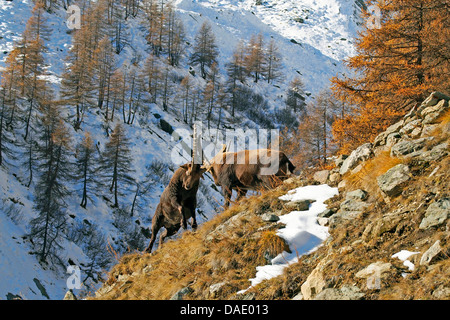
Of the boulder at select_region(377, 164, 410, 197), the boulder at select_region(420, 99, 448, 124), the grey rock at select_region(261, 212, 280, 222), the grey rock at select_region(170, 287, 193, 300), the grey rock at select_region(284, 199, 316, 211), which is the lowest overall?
the grey rock at select_region(170, 287, 193, 300)

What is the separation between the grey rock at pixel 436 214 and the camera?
5031mm

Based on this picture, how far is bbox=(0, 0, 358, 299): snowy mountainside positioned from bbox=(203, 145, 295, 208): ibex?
1843mm

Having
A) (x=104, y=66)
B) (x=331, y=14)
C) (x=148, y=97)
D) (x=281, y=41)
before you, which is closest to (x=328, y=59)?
(x=281, y=41)

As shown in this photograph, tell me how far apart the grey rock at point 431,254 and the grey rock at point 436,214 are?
19.8 inches

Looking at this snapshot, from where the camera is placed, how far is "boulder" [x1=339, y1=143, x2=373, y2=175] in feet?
27.5

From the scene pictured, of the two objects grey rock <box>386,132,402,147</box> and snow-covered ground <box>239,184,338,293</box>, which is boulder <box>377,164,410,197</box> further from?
grey rock <box>386,132,402,147</box>

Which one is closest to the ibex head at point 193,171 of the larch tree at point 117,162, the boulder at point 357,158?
the boulder at point 357,158

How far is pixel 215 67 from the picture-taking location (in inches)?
3265

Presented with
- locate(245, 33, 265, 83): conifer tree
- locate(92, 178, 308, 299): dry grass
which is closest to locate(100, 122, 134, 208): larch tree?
locate(92, 178, 308, 299): dry grass

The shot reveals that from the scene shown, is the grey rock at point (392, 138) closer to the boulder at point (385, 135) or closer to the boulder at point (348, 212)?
the boulder at point (385, 135)

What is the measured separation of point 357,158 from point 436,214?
343 cm

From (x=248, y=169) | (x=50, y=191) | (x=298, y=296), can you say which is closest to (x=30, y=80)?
(x=50, y=191)
